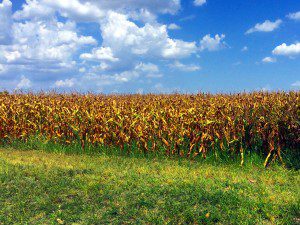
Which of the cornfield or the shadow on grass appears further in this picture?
the cornfield


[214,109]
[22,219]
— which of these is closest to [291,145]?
[214,109]

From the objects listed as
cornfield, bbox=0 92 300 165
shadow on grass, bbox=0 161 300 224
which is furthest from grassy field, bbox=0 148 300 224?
cornfield, bbox=0 92 300 165

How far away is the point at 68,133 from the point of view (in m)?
13.7

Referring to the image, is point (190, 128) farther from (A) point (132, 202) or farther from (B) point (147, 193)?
(A) point (132, 202)

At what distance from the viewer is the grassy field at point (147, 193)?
699 centimetres

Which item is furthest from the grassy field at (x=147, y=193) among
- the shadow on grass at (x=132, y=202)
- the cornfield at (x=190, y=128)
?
the cornfield at (x=190, y=128)

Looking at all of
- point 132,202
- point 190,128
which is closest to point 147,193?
point 132,202

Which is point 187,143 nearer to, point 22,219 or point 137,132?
point 137,132

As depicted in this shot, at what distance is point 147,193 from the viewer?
7809mm

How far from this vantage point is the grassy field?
6.99 m

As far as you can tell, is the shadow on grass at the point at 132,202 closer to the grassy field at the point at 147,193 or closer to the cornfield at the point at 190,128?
the grassy field at the point at 147,193

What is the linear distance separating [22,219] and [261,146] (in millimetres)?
7269

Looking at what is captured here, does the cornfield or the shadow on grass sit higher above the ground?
the cornfield

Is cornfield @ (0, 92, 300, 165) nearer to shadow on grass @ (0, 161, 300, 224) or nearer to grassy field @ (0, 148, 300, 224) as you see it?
grassy field @ (0, 148, 300, 224)
